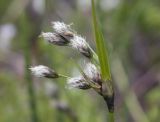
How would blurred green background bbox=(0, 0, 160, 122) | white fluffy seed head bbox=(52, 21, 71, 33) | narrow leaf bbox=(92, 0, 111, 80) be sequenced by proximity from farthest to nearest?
blurred green background bbox=(0, 0, 160, 122) < white fluffy seed head bbox=(52, 21, 71, 33) < narrow leaf bbox=(92, 0, 111, 80)

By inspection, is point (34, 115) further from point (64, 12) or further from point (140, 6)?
point (64, 12)

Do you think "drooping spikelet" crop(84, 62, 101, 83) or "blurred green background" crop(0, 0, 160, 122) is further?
"blurred green background" crop(0, 0, 160, 122)

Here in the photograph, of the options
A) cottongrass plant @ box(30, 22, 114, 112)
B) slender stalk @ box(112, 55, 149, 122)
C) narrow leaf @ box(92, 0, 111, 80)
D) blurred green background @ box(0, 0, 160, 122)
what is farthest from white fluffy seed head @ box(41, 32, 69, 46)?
slender stalk @ box(112, 55, 149, 122)

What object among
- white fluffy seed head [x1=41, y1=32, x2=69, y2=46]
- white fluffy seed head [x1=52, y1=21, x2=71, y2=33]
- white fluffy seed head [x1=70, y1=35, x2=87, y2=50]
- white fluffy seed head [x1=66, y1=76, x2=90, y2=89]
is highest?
white fluffy seed head [x1=52, y1=21, x2=71, y2=33]

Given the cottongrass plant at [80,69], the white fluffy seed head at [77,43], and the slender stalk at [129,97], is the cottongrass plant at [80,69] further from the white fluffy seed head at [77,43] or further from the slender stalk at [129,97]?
the slender stalk at [129,97]

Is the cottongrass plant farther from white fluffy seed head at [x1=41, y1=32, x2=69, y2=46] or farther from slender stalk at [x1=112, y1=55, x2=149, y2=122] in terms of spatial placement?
slender stalk at [x1=112, y1=55, x2=149, y2=122]

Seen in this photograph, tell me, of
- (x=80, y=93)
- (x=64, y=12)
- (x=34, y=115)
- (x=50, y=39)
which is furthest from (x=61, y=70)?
(x=50, y=39)
